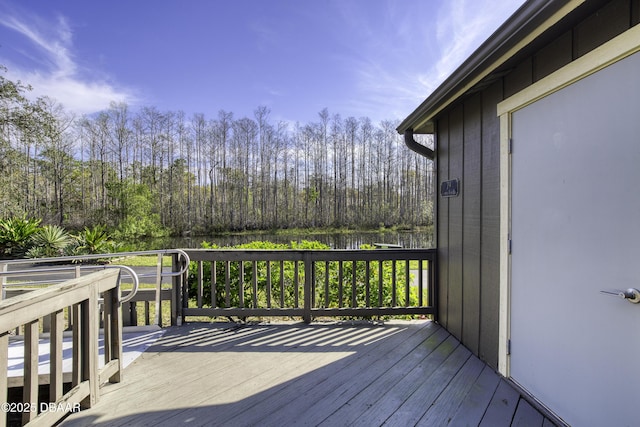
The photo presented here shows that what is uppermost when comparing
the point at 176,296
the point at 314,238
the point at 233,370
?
the point at 176,296

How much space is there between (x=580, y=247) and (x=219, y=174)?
75.3ft

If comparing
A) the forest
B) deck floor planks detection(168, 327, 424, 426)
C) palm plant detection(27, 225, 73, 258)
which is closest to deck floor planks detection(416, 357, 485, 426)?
deck floor planks detection(168, 327, 424, 426)

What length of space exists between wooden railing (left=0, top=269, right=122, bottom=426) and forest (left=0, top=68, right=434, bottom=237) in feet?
57.3

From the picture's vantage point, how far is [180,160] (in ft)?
71.5

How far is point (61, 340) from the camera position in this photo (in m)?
1.58

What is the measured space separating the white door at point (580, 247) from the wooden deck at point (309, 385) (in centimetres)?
36

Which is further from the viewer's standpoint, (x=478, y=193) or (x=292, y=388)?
(x=478, y=193)

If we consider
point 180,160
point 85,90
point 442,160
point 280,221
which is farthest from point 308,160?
point 442,160

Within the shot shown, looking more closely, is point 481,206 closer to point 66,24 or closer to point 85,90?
point 66,24

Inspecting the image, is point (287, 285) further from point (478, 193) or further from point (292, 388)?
point (478, 193)

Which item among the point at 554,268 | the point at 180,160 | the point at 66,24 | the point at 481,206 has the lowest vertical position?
the point at 554,268

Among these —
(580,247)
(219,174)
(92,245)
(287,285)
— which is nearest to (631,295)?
(580,247)

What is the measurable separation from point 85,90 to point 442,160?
13928 mm

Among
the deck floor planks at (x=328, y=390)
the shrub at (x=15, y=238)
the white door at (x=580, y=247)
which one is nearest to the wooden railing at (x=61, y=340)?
the deck floor planks at (x=328, y=390)
